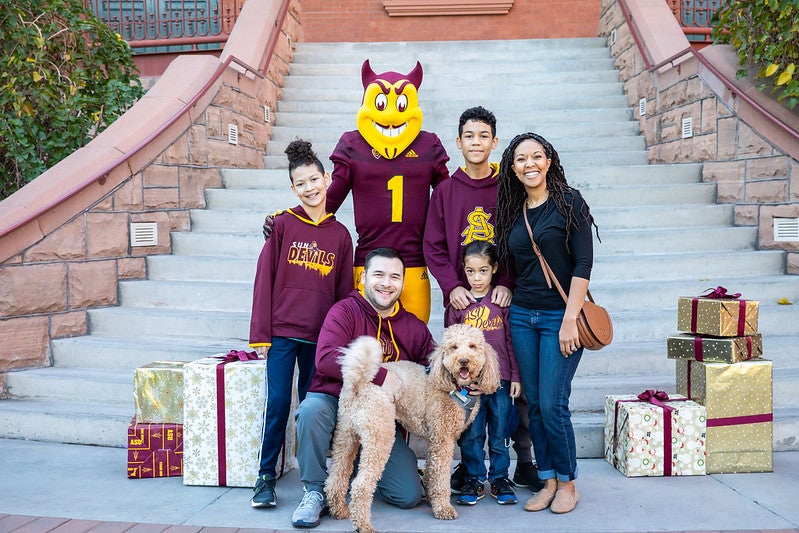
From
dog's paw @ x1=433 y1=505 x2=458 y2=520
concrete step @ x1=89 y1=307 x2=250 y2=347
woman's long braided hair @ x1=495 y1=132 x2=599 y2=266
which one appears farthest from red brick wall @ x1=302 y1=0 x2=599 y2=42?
dog's paw @ x1=433 y1=505 x2=458 y2=520

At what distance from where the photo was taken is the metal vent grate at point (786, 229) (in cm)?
588

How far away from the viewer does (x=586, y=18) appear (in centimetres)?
1110

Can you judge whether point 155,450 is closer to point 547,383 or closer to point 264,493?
point 264,493

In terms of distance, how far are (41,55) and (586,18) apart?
776cm

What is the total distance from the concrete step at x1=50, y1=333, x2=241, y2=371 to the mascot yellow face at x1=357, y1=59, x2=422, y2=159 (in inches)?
71.2

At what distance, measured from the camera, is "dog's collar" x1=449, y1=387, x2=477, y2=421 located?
3.59 meters

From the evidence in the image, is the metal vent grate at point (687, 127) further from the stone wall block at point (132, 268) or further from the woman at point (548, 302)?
the stone wall block at point (132, 268)

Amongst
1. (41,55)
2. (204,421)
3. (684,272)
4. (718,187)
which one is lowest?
(204,421)

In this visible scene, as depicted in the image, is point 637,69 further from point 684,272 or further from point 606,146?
point 684,272

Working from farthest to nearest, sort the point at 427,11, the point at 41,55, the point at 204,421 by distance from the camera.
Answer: the point at 427,11 < the point at 41,55 < the point at 204,421

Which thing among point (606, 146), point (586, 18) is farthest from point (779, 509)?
point (586, 18)

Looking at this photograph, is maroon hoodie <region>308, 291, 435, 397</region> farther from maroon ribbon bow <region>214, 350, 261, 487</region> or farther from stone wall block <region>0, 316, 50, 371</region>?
stone wall block <region>0, 316, 50, 371</region>

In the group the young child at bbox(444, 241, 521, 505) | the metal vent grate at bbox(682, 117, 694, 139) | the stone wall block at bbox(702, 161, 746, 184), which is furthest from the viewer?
the metal vent grate at bbox(682, 117, 694, 139)

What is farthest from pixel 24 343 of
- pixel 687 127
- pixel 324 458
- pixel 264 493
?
pixel 687 127
